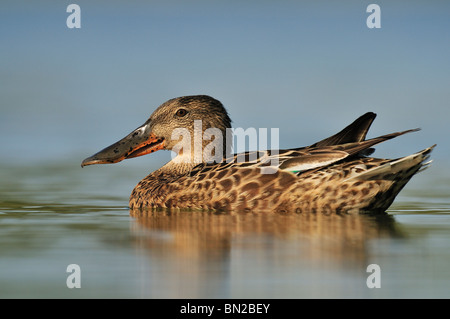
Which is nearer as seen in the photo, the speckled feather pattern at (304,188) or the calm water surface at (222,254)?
the calm water surface at (222,254)

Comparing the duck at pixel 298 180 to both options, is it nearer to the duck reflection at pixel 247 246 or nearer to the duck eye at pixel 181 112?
the duck reflection at pixel 247 246

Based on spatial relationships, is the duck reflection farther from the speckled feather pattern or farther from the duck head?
the duck head

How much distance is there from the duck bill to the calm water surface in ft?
4.08

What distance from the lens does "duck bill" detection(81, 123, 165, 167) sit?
9.72 metres

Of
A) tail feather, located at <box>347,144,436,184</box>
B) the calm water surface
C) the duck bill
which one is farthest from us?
the duck bill

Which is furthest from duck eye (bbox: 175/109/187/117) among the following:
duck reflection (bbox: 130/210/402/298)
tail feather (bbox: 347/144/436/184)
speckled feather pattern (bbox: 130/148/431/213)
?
tail feather (bbox: 347/144/436/184)

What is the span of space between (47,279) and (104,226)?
2.53m

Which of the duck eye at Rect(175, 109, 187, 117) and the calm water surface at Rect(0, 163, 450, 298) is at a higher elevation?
the duck eye at Rect(175, 109, 187, 117)

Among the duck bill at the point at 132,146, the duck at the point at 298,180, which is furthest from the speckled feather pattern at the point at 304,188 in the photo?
the duck bill at the point at 132,146

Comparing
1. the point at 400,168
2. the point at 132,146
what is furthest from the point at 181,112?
the point at 400,168

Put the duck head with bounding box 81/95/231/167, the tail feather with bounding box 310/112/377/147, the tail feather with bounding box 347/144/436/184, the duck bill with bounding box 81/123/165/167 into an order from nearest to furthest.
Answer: the tail feather with bounding box 347/144/436/184 → the tail feather with bounding box 310/112/377/147 → the duck bill with bounding box 81/123/165/167 → the duck head with bounding box 81/95/231/167

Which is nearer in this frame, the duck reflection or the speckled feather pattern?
the duck reflection

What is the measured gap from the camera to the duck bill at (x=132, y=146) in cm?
972

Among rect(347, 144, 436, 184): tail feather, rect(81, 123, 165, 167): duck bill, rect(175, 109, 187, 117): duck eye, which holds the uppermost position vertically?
rect(175, 109, 187, 117): duck eye
